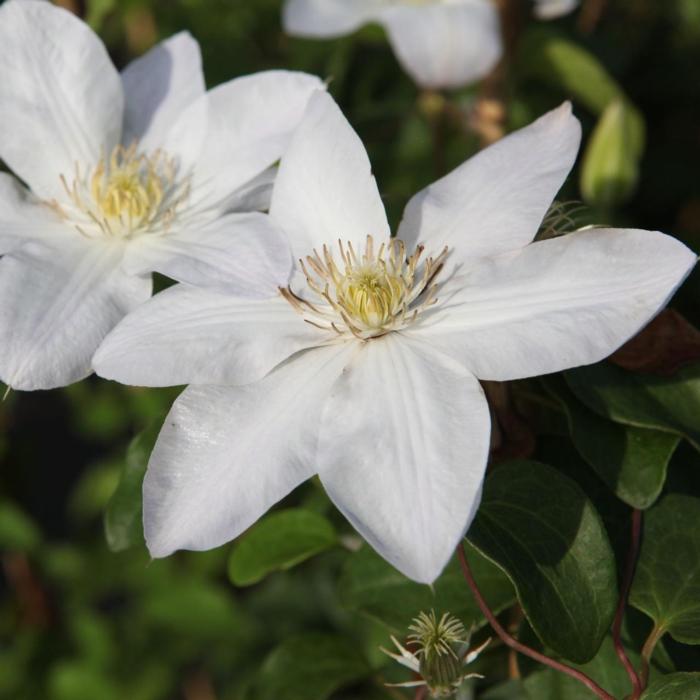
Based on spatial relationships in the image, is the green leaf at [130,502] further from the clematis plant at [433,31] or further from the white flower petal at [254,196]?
the clematis plant at [433,31]

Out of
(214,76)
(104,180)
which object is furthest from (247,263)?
(214,76)

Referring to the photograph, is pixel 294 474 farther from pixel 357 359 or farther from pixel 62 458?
pixel 62 458

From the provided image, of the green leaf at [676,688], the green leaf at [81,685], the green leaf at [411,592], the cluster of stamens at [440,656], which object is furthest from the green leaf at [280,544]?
the green leaf at [81,685]

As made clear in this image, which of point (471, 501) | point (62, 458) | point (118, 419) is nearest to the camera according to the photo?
Result: point (471, 501)

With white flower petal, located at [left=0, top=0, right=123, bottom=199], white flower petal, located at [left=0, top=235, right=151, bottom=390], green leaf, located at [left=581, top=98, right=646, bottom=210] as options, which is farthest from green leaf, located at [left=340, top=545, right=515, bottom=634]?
green leaf, located at [left=581, top=98, right=646, bottom=210]

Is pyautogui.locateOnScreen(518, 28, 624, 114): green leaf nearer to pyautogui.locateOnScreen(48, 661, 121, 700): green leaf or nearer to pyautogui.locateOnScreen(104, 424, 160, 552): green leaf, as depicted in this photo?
pyautogui.locateOnScreen(104, 424, 160, 552): green leaf

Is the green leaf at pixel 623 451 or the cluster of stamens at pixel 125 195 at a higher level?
the cluster of stamens at pixel 125 195
